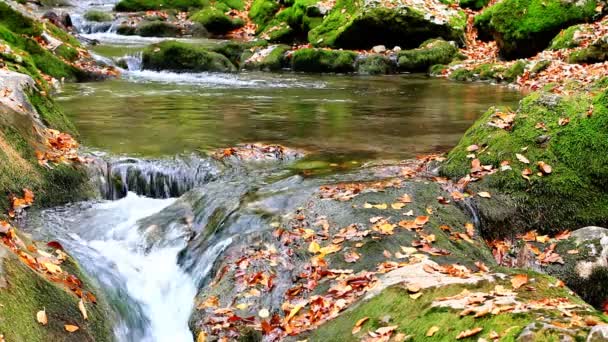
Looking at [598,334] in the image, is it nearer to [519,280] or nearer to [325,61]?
[519,280]

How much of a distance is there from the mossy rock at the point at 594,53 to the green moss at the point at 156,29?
1528cm

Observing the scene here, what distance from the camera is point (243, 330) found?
14.3 ft

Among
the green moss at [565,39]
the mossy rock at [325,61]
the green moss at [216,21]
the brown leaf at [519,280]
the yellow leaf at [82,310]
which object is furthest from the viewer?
the green moss at [216,21]

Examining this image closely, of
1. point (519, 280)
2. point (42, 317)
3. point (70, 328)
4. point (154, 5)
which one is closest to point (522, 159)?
point (519, 280)

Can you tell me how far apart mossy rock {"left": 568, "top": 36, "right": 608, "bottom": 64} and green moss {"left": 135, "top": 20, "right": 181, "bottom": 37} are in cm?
1528

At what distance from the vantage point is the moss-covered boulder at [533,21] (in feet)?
53.2

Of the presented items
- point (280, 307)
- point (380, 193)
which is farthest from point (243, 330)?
point (380, 193)

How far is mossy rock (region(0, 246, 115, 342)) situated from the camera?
3.50m

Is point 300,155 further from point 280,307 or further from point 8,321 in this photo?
point 8,321

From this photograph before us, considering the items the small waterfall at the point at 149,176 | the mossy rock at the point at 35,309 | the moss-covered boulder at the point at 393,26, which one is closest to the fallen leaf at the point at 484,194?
the small waterfall at the point at 149,176

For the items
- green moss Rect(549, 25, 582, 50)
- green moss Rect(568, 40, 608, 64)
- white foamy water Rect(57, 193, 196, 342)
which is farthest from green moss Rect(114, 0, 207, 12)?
white foamy water Rect(57, 193, 196, 342)

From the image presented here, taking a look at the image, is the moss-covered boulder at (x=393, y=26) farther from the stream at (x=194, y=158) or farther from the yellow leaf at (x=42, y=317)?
the yellow leaf at (x=42, y=317)

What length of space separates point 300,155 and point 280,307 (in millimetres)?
→ 3821

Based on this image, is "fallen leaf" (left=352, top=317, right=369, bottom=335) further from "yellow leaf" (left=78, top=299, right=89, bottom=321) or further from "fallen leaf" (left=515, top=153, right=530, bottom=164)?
"fallen leaf" (left=515, top=153, right=530, bottom=164)
